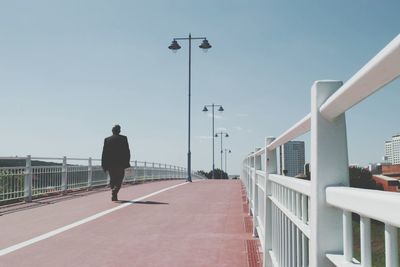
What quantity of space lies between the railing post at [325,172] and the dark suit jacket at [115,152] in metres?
11.5

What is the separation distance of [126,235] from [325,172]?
20.5ft

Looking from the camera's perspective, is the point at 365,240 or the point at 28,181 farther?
the point at 28,181

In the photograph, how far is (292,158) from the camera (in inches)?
153

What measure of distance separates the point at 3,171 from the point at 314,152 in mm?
11766

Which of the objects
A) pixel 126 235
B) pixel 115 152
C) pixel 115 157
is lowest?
pixel 126 235

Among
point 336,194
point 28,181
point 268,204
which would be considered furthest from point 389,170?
point 28,181

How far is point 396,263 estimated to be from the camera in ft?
3.61

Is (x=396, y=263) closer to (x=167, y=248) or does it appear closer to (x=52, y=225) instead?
(x=167, y=248)

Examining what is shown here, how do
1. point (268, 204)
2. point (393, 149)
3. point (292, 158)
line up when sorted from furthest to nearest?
point (268, 204) → point (292, 158) → point (393, 149)

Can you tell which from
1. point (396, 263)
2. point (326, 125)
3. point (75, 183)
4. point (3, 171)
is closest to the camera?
point (396, 263)

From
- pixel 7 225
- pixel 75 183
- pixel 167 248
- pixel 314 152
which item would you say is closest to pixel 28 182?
pixel 75 183

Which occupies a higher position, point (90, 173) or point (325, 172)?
point (325, 172)

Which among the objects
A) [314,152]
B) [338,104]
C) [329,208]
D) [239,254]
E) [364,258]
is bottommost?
[239,254]

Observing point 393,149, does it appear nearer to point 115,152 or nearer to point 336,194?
point 336,194
